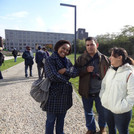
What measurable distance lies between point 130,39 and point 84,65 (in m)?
28.8

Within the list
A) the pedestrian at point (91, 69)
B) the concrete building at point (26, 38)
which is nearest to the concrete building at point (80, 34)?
the pedestrian at point (91, 69)

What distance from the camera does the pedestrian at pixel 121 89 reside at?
5.26ft

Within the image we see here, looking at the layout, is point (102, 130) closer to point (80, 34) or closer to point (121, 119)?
point (121, 119)

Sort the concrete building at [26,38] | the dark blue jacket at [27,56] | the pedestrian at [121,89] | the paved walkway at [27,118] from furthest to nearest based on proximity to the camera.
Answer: the concrete building at [26,38]
the dark blue jacket at [27,56]
the paved walkway at [27,118]
the pedestrian at [121,89]

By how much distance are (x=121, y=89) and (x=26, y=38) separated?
374 feet

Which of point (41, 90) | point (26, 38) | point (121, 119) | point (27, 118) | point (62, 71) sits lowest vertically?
point (27, 118)

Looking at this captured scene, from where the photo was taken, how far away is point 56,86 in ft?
6.23

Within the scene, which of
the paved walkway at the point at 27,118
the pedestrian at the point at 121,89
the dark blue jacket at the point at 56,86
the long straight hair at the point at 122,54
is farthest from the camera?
the paved walkway at the point at 27,118

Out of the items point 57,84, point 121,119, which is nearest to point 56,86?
point 57,84

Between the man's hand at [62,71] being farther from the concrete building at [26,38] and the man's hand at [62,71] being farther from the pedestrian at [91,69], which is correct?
the concrete building at [26,38]

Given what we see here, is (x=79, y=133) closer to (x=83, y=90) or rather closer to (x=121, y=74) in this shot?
(x=83, y=90)

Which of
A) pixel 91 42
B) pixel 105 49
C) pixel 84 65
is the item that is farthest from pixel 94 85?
pixel 105 49

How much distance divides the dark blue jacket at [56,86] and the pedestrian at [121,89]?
0.64 metres

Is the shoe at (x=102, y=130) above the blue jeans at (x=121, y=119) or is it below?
below
